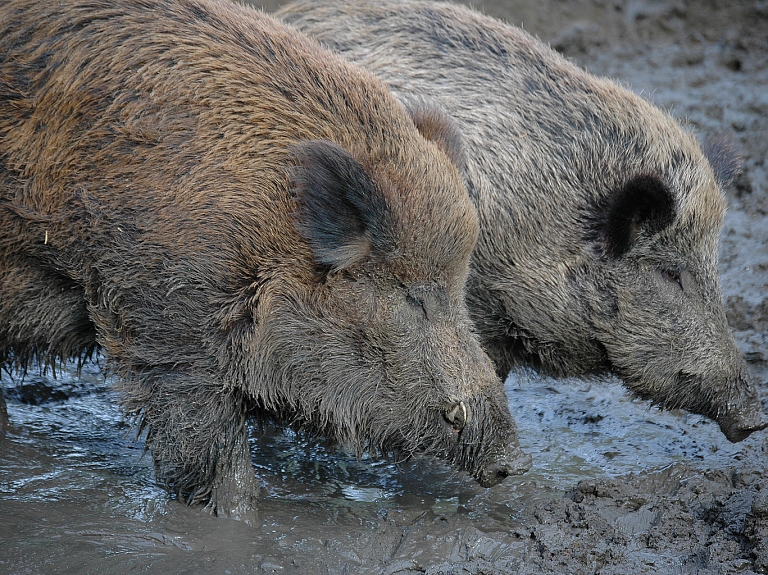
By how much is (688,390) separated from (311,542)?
8.18 feet

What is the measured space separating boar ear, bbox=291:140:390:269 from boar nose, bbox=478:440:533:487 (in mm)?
1195


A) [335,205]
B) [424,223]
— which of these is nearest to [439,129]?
[424,223]

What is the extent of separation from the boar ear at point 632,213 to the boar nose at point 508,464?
1453mm

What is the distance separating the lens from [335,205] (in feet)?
14.9

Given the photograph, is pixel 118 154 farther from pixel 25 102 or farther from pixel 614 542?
pixel 614 542

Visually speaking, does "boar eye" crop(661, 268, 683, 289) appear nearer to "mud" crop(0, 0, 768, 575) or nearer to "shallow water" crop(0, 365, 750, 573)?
"mud" crop(0, 0, 768, 575)

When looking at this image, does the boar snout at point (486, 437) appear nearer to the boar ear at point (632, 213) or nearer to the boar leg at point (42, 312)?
the boar ear at point (632, 213)

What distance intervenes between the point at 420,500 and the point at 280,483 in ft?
2.48

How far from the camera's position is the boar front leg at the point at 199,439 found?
4.73 meters

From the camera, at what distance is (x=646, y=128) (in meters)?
5.99

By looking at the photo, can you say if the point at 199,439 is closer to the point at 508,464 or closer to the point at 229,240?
the point at 229,240

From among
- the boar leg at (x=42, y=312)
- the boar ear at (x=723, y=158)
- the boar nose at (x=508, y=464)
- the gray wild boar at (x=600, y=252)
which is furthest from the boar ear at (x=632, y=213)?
the boar leg at (x=42, y=312)

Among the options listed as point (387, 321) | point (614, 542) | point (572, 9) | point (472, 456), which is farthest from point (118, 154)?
point (572, 9)

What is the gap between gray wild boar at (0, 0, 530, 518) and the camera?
455 centimetres
